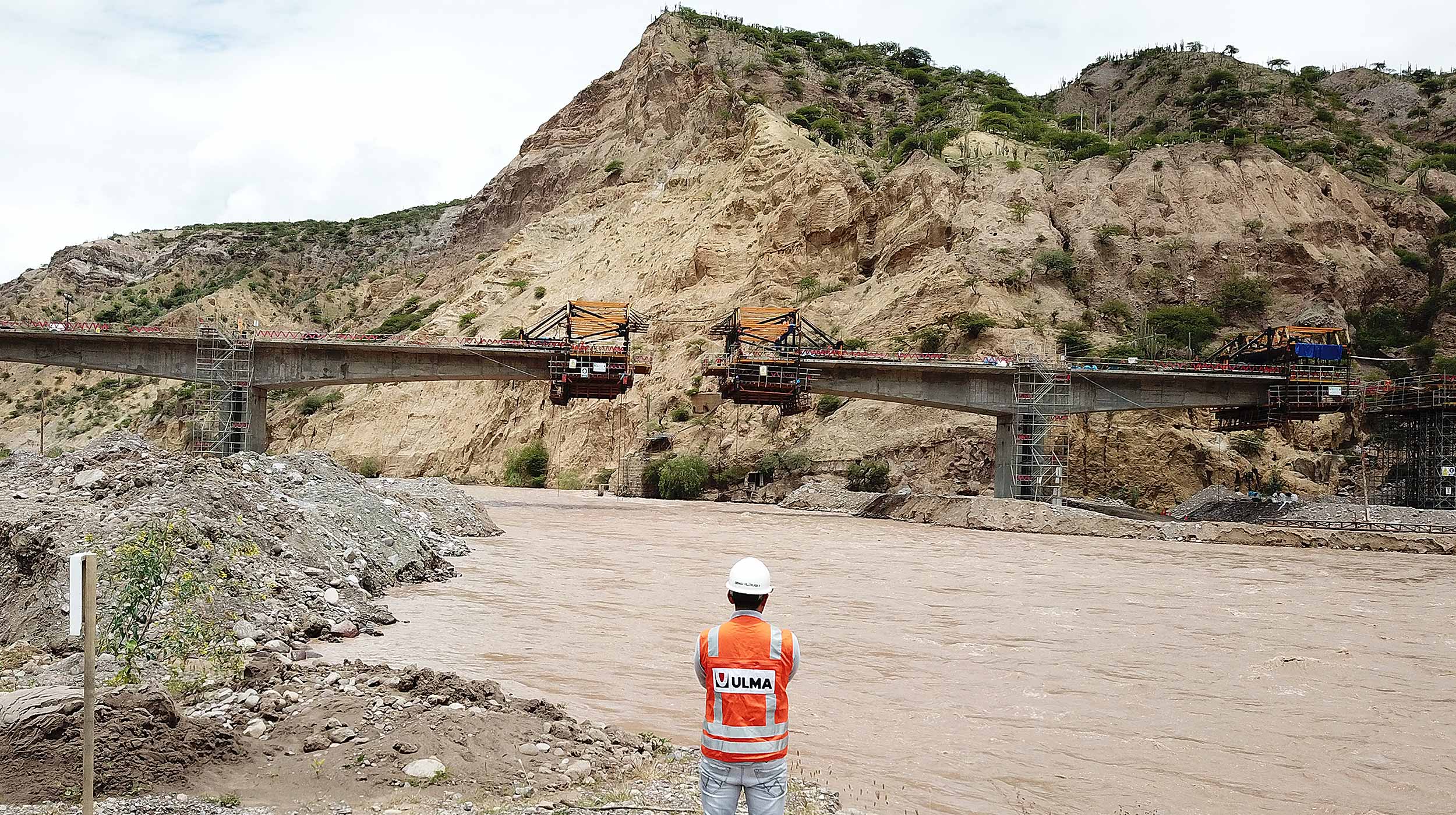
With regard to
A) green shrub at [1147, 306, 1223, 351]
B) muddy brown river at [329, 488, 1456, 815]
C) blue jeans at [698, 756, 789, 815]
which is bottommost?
muddy brown river at [329, 488, 1456, 815]

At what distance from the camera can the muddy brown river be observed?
30.4ft

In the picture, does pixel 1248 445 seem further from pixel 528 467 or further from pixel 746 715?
pixel 746 715

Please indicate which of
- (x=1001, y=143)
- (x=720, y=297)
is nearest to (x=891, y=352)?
(x=720, y=297)

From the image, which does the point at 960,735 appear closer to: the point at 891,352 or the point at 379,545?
the point at 379,545

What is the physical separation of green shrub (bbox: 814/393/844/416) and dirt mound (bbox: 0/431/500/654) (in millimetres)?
41387

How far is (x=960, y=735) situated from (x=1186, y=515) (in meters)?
40.9


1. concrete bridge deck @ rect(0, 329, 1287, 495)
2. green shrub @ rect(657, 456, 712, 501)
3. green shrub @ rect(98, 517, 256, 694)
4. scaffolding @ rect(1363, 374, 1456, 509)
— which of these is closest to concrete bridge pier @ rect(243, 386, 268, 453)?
concrete bridge deck @ rect(0, 329, 1287, 495)

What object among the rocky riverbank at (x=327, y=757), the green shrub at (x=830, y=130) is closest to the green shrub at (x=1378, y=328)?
the green shrub at (x=830, y=130)

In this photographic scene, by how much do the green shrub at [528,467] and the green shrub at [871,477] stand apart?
69.8 ft

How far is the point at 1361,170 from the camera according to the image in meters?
77.4

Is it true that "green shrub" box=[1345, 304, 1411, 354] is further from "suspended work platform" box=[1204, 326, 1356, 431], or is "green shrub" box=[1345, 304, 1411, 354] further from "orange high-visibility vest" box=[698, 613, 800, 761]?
"orange high-visibility vest" box=[698, 613, 800, 761]

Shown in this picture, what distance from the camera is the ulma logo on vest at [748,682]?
5.29m

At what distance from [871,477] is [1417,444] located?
24650mm

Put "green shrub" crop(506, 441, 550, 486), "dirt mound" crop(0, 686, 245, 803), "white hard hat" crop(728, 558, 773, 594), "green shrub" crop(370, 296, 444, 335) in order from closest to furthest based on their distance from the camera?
"white hard hat" crop(728, 558, 773, 594) < "dirt mound" crop(0, 686, 245, 803) < "green shrub" crop(506, 441, 550, 486) < "green shrub" crop(370, 296, 444, 335)
